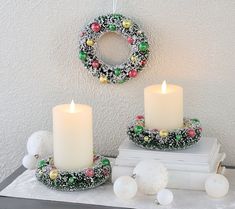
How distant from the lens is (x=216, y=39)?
4.00 ft

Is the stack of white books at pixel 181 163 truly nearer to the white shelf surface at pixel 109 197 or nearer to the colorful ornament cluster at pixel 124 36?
the white shelf surface at pixel 109 197

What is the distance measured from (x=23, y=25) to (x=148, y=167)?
0.49 m

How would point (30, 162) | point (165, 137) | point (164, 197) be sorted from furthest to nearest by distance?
point (30, 162) → point (165, 137) → point (164, 197)

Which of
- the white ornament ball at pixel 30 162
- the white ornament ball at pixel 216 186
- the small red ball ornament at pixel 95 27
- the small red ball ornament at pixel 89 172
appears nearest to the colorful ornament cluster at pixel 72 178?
the small red ball ornament at pixel 89 172

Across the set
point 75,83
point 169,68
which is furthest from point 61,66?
point 169,68

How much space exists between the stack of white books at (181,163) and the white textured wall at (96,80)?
6.2 inches

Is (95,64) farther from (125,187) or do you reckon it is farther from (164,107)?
(125,187)

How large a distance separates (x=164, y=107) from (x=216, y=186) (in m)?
0.19

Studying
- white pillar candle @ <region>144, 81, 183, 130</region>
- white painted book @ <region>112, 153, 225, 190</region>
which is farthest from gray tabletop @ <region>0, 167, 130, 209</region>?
white pillar candle @ <region>144, 81, 183, 130</region>

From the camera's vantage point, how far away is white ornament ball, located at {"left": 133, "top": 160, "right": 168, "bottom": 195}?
1.05m

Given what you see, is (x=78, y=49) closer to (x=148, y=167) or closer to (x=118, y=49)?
(x=118, y=49)

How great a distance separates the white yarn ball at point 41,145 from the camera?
4.08 feet

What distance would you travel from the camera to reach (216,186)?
1.05m

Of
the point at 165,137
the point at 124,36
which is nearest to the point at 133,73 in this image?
the point at 124,36
